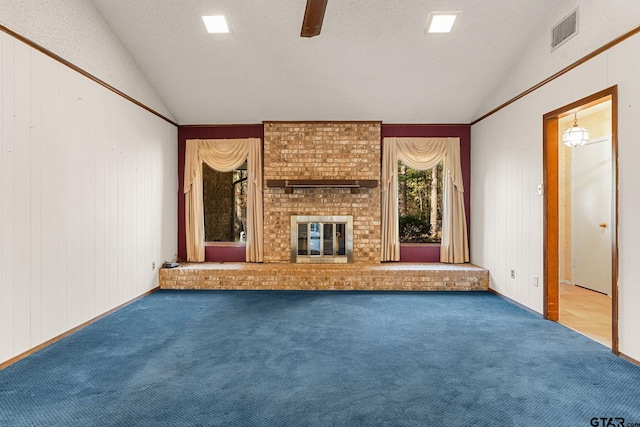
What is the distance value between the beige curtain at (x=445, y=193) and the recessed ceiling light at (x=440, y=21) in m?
1.97

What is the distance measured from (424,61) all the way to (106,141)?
3.96 metres

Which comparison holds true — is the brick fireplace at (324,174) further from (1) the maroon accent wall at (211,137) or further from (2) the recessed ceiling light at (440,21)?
(2) the recessed ceiling light at (440,21)

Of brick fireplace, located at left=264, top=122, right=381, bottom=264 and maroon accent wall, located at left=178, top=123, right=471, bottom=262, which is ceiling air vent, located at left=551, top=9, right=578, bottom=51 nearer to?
maroon accent wall, located at left=178, top=123, right=471, bottom=262

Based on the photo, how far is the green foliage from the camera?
A: 19.3 ft

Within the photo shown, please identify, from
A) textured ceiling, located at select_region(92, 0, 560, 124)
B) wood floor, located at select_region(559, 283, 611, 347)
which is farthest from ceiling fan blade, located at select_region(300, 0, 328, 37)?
wood floor, located at select_region(559, 283, 611, 347)

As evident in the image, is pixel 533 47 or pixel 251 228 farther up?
pixel 533 47

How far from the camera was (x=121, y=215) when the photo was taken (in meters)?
4.11

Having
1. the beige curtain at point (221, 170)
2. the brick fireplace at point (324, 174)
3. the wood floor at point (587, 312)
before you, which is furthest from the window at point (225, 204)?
the wood floor at point (587, 312)

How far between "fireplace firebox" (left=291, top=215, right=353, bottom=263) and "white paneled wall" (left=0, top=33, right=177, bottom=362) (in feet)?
7.22

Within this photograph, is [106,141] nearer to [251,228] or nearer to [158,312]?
[158,312]

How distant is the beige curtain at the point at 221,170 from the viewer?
18.6 feet

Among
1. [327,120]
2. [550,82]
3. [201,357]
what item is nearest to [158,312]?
[201,357]

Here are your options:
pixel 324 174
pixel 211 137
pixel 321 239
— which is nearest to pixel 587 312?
pixel 321 239

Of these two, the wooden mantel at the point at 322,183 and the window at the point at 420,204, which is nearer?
the wooden mantel at the point at 322,183
